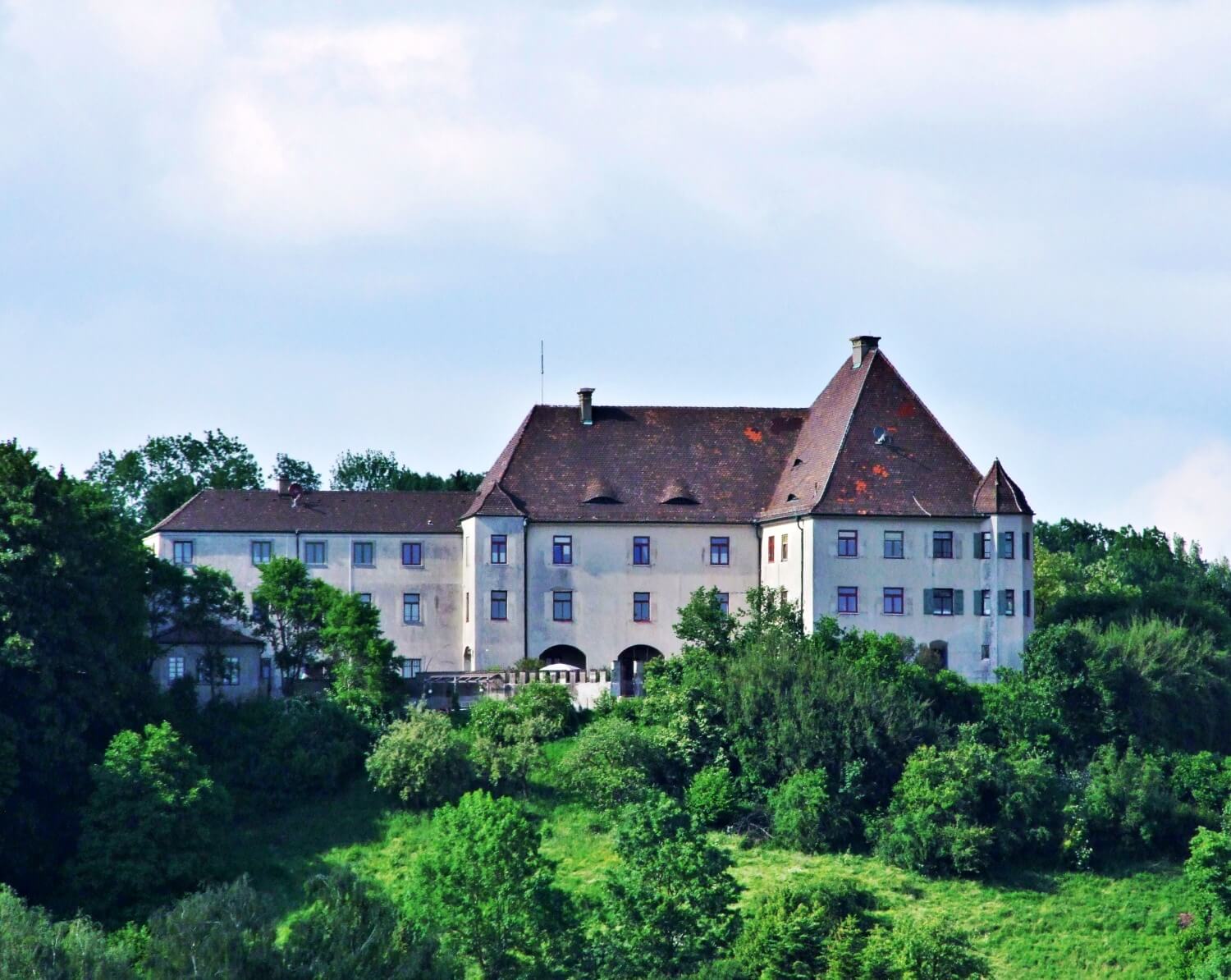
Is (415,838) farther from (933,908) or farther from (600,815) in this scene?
(933,908)

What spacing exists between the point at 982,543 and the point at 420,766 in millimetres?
20515

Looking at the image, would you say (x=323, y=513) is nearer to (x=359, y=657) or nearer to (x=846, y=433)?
(x=359, y=657)

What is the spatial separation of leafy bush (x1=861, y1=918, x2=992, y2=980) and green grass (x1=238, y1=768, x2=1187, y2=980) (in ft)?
10.7

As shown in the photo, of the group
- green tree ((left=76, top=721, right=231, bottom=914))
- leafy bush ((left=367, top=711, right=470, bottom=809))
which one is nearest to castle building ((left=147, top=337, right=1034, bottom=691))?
leafy bush ((left=367, top=711, right=470, bottom=809))

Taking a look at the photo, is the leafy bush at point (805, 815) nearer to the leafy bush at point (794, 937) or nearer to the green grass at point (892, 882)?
the green grass at point (892, 882)

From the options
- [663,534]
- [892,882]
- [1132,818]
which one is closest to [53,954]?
[892,882]

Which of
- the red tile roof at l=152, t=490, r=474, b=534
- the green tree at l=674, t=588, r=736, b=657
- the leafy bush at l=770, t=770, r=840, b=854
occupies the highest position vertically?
the red tile roof at l=152, t=490, r=474, b=534

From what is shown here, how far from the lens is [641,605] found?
259 ft

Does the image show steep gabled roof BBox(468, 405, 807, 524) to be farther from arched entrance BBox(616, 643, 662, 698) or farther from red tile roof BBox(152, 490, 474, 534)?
arched entrance BBox(616, 643, 662, 698)

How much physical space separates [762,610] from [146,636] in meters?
19.7

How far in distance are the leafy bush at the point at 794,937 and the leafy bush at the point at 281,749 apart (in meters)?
16.8

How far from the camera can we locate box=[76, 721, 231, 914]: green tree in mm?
62969

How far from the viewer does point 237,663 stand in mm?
74125

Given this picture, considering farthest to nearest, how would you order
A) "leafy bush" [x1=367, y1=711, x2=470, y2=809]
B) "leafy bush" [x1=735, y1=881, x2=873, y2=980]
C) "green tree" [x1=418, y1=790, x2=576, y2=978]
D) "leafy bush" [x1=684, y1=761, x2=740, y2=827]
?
"leafy bush" [x1=367, y1=711, x2=470, y2=809], "leafy bush" [x1=684, y1=761, x2=740, y2=827], "leafy bush" [x1=735, y1=881, x2=873, y2=980], "green tree" [x1=418, y1=790, x2=576, y2=978]
